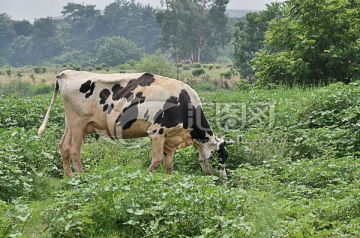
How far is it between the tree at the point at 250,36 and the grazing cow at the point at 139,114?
30.0 m

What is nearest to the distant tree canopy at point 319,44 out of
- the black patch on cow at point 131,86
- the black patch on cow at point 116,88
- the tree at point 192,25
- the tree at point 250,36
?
the black patch on cow at point 131,86

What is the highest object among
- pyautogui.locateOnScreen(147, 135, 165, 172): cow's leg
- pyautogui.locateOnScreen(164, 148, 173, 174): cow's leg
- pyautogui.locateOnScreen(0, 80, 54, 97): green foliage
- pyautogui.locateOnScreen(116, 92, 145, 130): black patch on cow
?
pyautogui.locateOnScreen(116, 92, 145, 130): black patch on cow

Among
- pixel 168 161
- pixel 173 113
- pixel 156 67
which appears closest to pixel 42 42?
pixel 156 67

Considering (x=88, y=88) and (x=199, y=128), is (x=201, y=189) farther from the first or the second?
(x=88, y=88)

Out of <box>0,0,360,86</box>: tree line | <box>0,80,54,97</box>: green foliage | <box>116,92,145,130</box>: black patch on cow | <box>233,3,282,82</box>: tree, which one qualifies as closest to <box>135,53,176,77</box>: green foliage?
<box>0,0,360,86</box>: tree line

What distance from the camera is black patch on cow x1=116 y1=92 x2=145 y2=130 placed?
774 centimetres

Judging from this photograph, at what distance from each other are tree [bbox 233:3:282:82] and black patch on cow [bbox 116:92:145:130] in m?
30.2

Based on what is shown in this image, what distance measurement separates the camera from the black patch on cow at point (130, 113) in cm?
774

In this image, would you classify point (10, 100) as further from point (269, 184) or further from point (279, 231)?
point (279, 231)

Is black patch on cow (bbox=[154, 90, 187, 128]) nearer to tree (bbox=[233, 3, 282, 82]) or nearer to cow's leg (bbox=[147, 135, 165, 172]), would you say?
cow's leg (bbox=[147, 135, 165, 172])

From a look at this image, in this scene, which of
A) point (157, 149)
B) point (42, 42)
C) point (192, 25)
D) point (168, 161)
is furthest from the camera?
point (42, 42)

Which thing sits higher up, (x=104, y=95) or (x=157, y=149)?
(x=104, y=95)

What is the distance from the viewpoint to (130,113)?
25.5 ft

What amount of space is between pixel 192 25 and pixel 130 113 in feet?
181
